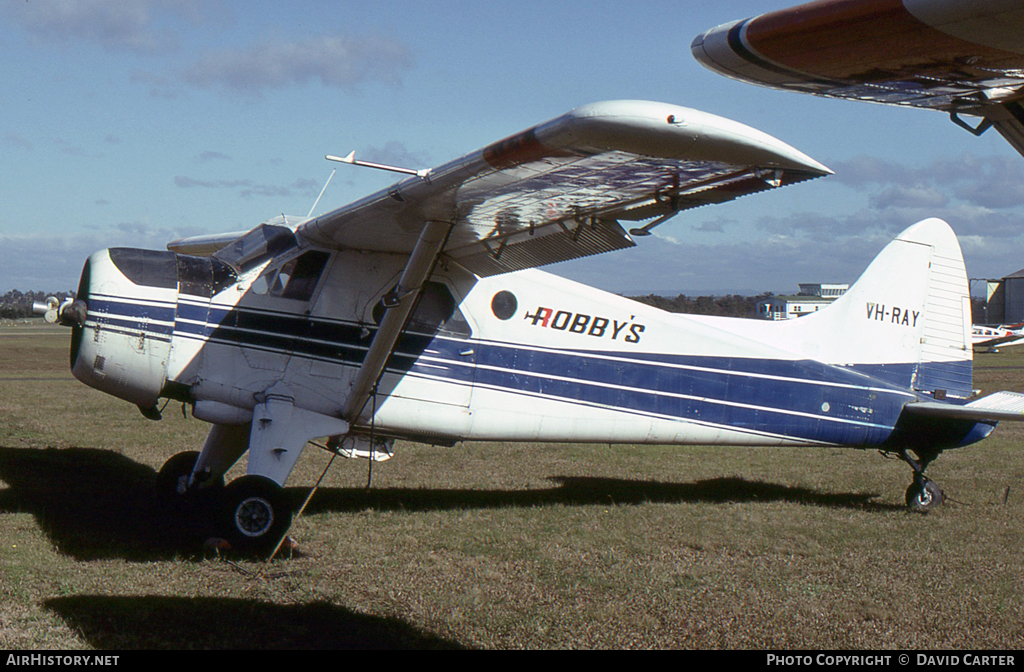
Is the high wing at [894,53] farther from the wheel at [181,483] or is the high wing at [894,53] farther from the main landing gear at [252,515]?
the wheel at [181,483]

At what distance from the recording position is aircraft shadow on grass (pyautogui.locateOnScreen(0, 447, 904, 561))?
616 centimetres

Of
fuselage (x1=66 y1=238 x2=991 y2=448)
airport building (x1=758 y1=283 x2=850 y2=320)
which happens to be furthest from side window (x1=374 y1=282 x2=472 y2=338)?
airport building (x1=758 y1=283 x2=850 y2=320)

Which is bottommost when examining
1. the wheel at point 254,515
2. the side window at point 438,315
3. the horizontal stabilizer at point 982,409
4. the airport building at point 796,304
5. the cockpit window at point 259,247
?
the wheel at point 254,515

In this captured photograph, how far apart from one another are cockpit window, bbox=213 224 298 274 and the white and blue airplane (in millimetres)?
19

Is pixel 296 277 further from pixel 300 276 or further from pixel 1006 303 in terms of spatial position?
pixel 1006 303

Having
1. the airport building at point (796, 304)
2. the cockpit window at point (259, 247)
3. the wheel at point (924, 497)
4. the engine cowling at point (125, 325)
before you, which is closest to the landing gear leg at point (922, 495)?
the wheel at point (924, 497)

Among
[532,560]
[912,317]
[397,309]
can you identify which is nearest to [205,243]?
[397,309]

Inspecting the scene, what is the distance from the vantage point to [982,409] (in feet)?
24.9

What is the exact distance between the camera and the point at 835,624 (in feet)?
14.8

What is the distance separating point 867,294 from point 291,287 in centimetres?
595

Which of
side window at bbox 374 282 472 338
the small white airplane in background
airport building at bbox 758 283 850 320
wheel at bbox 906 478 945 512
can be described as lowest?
wheel at bbox 906 478 945 512

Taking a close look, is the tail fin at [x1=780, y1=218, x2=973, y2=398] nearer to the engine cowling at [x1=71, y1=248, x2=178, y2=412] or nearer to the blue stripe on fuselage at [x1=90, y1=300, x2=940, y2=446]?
the blue stripe on fuselage at [x1=90, y1=300, x2=940, y2=446]

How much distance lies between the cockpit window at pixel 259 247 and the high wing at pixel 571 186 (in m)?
0.18

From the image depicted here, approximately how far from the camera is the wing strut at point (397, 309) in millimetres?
5738
